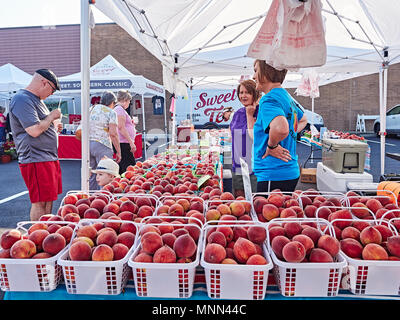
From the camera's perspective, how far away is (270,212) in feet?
5.29

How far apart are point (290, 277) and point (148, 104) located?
1856 cm

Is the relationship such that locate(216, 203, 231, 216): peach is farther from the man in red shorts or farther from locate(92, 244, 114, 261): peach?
the man in red shorts

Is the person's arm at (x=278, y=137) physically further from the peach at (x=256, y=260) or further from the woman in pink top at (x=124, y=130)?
the woman in pink top at (x=124, y=130)

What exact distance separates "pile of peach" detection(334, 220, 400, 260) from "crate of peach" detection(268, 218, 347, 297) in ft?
0.25

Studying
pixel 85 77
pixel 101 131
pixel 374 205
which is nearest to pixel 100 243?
pixel 374 205

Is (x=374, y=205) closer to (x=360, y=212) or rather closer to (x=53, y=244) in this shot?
(x=360, y=212)

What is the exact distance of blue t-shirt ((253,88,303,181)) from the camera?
93.2 inches

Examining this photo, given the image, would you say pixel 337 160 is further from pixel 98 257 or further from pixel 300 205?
pixel 98 257

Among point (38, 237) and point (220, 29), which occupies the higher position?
point (220, 29)

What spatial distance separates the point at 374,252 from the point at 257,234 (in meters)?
0.45

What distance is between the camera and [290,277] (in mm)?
1157

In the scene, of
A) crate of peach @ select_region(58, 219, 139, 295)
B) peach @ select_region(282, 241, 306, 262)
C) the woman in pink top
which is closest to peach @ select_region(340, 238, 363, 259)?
peach @ select_region(282, 241, 306, 262)

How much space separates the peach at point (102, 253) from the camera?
121cm

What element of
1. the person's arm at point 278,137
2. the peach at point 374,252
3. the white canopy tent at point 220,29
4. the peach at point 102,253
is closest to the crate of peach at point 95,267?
the peach at point 102,253
